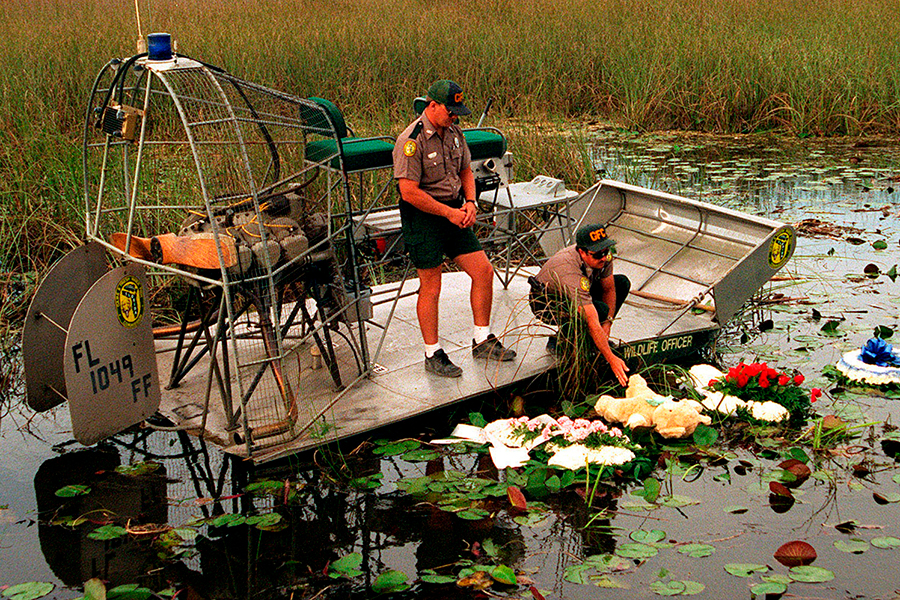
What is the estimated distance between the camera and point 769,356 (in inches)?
255

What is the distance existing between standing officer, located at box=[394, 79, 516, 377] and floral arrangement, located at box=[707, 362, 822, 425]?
1.36 metres

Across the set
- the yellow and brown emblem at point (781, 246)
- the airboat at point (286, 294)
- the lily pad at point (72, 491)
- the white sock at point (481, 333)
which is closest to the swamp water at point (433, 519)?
the lily pad at point (72, 491)

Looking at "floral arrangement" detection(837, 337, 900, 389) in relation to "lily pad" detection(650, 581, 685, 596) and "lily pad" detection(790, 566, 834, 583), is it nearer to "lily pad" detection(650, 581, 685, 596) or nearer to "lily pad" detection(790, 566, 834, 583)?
"lily pad" detection(790, 566, 834, 583)

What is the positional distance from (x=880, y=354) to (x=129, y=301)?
4598mm

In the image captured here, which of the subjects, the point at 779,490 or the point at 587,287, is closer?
the point at 779,490

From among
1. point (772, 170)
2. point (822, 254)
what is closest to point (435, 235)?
point (822, 254)

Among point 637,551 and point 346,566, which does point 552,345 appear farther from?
point 346,566

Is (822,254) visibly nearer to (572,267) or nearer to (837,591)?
(572,267)

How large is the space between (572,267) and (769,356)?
1815 mm

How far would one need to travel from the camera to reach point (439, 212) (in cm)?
547

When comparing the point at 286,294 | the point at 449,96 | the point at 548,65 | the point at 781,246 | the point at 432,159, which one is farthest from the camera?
the point at 548,65

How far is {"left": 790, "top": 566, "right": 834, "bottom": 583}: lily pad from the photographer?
3.93m

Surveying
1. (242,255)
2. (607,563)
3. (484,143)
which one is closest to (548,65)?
(484,143)

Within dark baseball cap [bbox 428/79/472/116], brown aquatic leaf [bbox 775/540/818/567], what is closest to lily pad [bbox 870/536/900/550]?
brown aquatic leaf [bbox 775/540/818/567]
